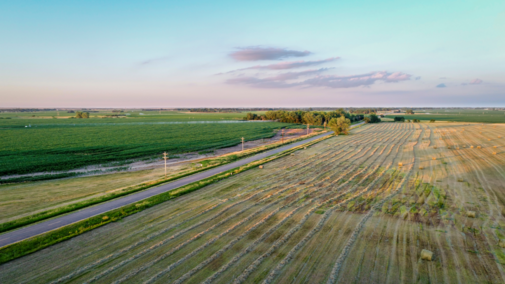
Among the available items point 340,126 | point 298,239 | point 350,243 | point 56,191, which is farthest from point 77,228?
point 340,126

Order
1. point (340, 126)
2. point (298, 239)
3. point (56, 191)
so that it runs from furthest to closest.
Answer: point (340, 126) → point (56, 191) → point (298, 239)

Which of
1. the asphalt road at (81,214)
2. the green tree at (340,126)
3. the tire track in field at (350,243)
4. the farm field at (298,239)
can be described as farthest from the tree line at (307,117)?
the asphalt road at (81,214)

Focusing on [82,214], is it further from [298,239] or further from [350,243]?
[350,243]

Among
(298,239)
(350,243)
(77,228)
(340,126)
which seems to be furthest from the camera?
(340,126)

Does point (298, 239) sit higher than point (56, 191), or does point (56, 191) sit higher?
point (298, 239)

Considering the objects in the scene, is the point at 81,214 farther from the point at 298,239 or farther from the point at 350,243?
the point at 350,243

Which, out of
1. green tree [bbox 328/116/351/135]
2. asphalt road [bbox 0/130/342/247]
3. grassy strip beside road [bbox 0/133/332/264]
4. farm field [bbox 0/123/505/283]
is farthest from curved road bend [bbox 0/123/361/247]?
green tree [bbox 328/116/351/135]

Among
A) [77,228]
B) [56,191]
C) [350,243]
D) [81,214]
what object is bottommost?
[56,191]

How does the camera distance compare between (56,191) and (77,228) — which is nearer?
(77,228)

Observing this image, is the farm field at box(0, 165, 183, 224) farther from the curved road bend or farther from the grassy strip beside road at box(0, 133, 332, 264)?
the grassy strip beside road at box(0, 133, 332, 264)

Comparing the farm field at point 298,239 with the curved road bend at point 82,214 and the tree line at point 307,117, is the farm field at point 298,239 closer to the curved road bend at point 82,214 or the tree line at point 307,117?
the curved road bend at point 82,214
